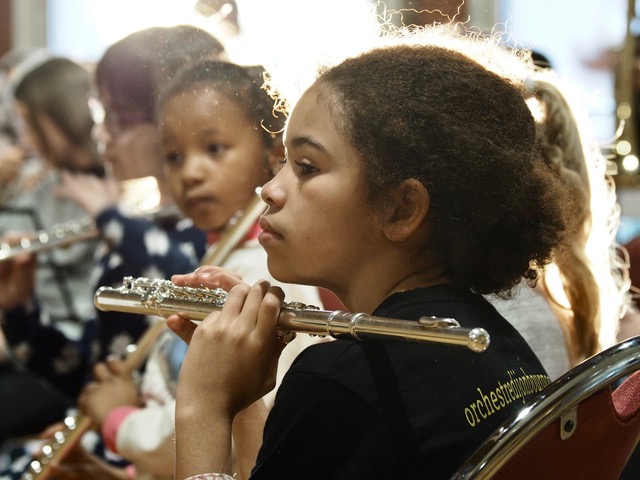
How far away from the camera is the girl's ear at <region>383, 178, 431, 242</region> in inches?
36.4

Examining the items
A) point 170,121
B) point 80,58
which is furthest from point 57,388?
point 170,121

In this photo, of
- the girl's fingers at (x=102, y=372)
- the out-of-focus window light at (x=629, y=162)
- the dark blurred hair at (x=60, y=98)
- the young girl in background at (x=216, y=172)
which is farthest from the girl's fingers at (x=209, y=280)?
the dark blurred hair at (x=60, y=98)

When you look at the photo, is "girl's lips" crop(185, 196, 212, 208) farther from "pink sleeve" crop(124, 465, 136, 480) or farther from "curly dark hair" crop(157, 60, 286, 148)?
"pink sleeve" crop(124, 465, 136, 480)

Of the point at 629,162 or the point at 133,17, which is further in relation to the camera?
the point at 629,162

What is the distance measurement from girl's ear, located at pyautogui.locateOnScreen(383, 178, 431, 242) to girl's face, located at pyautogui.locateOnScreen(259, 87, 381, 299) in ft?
0.05

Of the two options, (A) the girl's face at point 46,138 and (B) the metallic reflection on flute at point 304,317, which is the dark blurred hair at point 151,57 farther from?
(A) the girl's face at point 46,138

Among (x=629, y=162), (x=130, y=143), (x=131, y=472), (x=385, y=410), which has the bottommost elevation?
(x=131, y=472)

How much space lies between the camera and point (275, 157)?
1.06 metres

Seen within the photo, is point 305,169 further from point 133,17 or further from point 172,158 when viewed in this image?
point 133,17

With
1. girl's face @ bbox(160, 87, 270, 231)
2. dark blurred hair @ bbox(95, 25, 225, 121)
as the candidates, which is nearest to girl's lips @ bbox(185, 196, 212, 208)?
girl's face @ bbox(160, 87, 270, 231)

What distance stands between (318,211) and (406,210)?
0.08m

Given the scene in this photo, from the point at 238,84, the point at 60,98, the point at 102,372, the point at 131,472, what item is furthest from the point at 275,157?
the point at 60,98

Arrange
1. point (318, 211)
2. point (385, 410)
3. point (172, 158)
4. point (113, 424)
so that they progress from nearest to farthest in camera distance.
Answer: point (385, 410), point (318, 211), point (172, 158), point (113, 424)

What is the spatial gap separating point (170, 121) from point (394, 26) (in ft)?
0.89
